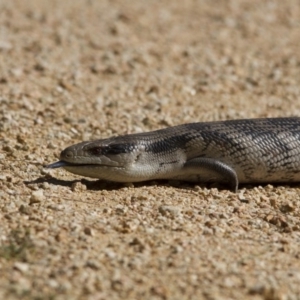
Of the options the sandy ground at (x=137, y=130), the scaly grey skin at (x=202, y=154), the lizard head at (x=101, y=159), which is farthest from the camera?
the scaly grey skin at (x=202, y=154)

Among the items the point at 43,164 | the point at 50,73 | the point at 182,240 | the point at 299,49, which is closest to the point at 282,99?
the point at 299,49

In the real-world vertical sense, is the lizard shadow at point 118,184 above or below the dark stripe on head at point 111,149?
below

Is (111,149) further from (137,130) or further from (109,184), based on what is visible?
(137,130)

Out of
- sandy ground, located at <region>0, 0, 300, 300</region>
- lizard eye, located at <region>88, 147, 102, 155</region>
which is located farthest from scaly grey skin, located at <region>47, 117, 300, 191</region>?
sandy ground, located at <region>0, 0, 300, 300</region>

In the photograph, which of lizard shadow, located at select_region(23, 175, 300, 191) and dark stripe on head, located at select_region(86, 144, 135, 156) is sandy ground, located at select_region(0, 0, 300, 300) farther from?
dark stripe on head, located at select_region(86, 144, 135, 156)

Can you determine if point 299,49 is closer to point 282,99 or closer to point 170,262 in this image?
point 282,99

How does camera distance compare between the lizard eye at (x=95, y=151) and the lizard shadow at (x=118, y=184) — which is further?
the lizard shadow at (x=118, y=184)

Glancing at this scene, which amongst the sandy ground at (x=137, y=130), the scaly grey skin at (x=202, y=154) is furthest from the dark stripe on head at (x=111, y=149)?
the sandy ground at (x=137, y=130)

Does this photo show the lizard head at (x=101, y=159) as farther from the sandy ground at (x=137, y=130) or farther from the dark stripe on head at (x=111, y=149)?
the sandy ground at (x=137, y=130)
